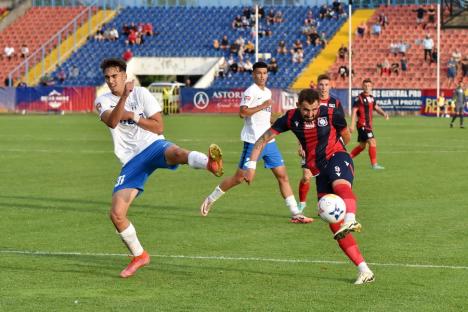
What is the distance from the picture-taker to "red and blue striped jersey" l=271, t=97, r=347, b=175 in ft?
35.9

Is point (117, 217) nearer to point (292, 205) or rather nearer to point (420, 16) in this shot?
point (292, 205)

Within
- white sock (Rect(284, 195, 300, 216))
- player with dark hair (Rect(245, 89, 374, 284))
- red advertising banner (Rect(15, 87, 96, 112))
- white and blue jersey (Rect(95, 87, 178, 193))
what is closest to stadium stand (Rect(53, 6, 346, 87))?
red advertising banner (Rect(15, 87, 96, 112))

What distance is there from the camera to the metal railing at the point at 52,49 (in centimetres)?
7238

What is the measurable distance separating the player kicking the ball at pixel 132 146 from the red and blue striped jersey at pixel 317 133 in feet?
3.85

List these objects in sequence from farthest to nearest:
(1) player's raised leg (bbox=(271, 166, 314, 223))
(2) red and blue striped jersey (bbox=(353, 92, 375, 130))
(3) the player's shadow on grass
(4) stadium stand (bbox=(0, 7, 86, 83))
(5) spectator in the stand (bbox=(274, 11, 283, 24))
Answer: (4) stadium stand (bbox=(0, 7, 86, 83)) → (5) spectator in the stand (bbox=(274, 11, 283, 24)) → (2) red and blue striped jersey (bbox=(353, 92, 375, 130)) → (3) the player's shadow on grass → (1) player's raised leg (bbox=(271, 166, 314, 223))

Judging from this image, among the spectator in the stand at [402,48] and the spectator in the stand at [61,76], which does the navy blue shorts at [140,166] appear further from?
the spectator in the stand at [61,76]

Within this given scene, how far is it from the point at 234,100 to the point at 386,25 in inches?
524

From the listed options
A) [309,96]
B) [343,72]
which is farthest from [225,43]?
[309,96]

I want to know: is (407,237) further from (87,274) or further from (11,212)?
(11,212)

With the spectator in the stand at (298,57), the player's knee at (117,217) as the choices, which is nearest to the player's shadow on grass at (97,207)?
the player's knee at (117,217)

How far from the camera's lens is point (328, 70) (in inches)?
2594

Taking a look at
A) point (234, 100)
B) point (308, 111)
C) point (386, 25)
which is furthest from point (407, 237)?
point (386, 25)

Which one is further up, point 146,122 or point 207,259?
point 146,122

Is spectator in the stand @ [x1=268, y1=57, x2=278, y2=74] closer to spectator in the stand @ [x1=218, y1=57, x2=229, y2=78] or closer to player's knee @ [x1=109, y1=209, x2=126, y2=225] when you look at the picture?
spectator in the stand @ [x1=218, y1=57, x2=229, y2=78]
